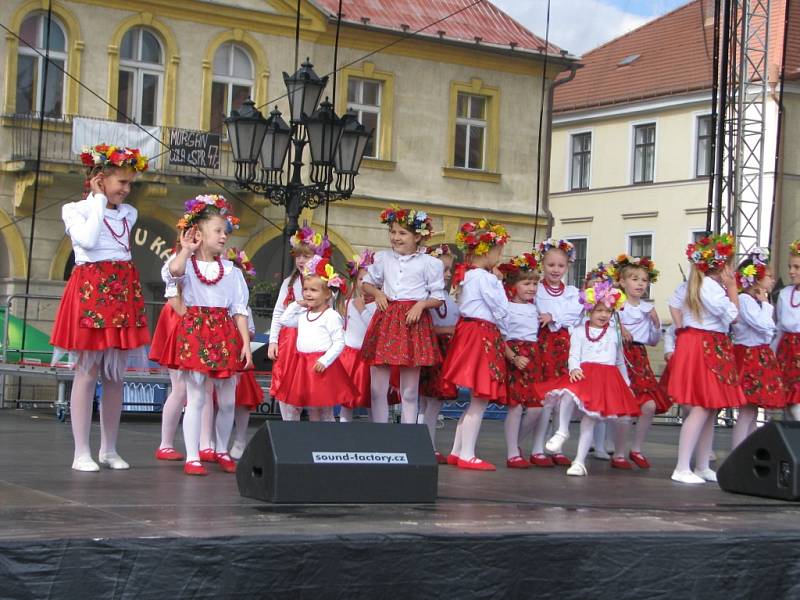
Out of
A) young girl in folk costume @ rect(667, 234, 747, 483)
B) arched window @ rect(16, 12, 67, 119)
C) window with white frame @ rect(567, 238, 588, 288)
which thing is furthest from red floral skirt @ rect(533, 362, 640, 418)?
window with white frame @ rect(567, 238, 588, 288)

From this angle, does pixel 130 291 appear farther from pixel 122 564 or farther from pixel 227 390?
pixel 122 564

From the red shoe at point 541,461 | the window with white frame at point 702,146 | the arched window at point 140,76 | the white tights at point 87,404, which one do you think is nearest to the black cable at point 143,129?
the arched window at point 140,76

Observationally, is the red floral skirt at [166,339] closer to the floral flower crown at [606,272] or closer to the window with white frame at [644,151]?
the floral flower crown at [606,272]

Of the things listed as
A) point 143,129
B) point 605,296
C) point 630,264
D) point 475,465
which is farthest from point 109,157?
point 143,129

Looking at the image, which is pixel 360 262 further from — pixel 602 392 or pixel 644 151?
pixel 644 151

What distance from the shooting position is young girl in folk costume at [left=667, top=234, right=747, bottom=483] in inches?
334

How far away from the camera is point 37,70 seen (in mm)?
20172

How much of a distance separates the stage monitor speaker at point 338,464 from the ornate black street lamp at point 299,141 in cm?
629

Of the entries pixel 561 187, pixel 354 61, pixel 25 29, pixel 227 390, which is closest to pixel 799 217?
pixel 561 187

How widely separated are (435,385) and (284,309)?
1.05 metres

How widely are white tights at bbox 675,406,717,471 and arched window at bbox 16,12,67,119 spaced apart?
13499 mm

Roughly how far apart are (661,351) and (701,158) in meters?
4.39

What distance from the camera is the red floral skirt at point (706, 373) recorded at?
27.9 ft

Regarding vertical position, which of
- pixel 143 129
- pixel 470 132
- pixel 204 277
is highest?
pixel 470 132
